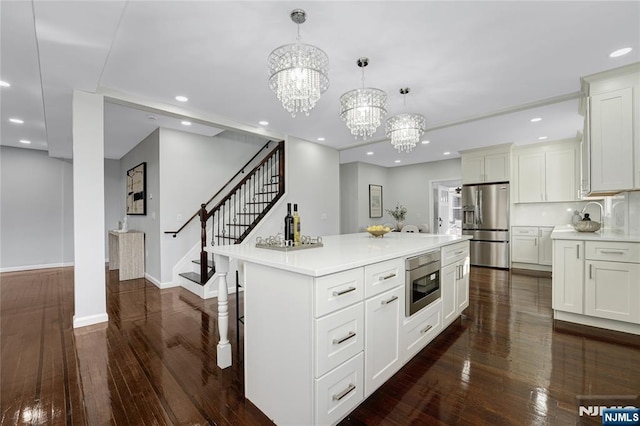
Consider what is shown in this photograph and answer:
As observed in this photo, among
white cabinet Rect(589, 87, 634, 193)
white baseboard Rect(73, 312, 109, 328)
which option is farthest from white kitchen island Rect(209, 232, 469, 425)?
white cabinet Rect(589, 87, 634, 193)

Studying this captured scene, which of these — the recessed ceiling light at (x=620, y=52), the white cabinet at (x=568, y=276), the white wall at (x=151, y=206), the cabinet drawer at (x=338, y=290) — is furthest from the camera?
the white wall at (x=151, y=206)

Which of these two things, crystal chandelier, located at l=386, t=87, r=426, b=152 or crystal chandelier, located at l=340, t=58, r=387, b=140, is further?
crystal chandelier, located at l=386, t=87, r=426, b=152

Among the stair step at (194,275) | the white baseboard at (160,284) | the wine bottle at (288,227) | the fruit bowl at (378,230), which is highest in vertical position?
the wine bottle at (288,227)

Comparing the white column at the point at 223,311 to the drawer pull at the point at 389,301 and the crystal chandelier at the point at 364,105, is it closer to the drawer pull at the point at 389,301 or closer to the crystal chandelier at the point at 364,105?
the drawer pull at the point at 389,301

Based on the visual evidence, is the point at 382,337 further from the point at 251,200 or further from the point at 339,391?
the point at 251,200

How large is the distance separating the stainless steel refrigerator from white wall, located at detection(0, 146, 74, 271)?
29.7 feet

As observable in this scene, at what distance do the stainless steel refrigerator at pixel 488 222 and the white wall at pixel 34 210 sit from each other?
9.04 meters

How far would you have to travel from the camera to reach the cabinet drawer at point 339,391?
1.44 meters

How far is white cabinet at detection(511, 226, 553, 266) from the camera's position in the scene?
556 centimetres

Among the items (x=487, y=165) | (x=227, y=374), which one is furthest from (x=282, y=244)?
(x=487, y=165)

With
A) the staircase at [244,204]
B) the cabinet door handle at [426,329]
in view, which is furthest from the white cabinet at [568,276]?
the staircase at [244,204]

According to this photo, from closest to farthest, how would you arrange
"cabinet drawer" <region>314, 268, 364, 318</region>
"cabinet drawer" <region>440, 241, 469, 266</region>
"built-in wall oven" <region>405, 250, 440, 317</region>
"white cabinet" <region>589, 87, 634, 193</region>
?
"cabinet drawer" <region>314, 268, 364, 318</region>, "built-in wall oven" <region>405, 250, 440, 317</region>, "cabinet drawer" <region>440, 241, 469, 266</region>, "white cabinet" <region>589, 87, 634, 193</region>

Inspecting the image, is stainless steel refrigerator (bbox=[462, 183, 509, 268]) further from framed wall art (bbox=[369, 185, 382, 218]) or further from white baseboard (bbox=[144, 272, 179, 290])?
white baseboard (bbox=[144, 272, 179, 290])

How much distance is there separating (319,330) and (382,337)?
2.08 feet
